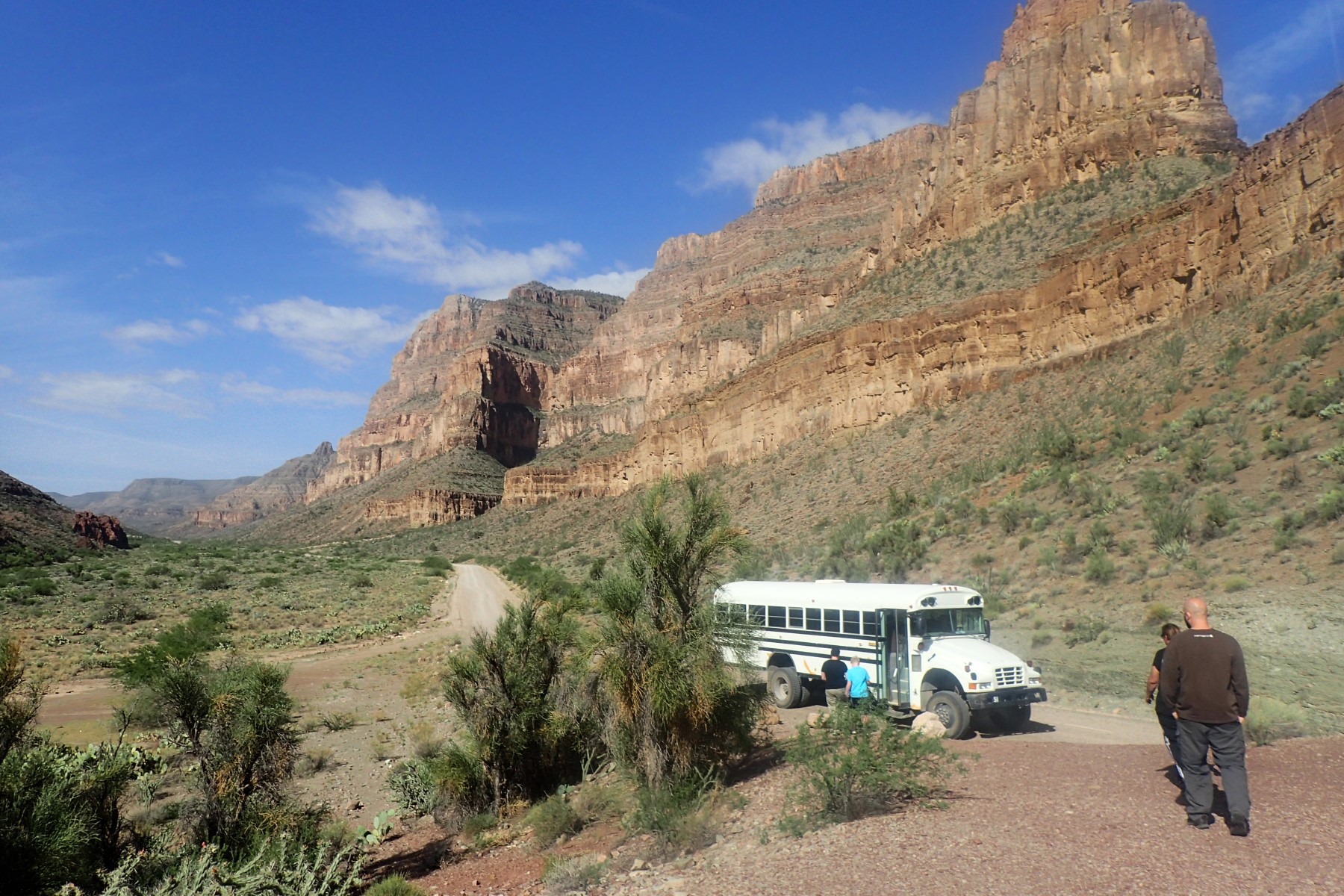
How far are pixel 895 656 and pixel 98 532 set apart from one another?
85.5 meters

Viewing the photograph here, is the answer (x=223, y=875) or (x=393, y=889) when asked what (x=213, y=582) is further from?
(x=393, y=889)

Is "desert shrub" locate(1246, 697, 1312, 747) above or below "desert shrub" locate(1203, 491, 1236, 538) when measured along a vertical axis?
below

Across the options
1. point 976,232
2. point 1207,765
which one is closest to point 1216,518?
Answer: point 1207,765

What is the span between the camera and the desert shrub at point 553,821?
9.23 metres

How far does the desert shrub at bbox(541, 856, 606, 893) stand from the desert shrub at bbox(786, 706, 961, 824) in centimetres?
221

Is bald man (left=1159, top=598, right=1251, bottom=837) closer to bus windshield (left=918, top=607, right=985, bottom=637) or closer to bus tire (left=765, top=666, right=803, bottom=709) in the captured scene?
bus windshield (left=918, top=607, right=985, bottom=637)

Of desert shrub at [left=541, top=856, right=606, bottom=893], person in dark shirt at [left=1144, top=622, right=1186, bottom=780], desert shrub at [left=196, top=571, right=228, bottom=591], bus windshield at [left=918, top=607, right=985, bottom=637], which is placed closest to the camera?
person in dark shirt at [left=1144, top=622, right=1186, bottom=780]

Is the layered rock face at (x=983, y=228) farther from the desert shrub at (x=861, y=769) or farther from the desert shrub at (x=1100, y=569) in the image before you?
the desert shrub at (x=861, y=769)

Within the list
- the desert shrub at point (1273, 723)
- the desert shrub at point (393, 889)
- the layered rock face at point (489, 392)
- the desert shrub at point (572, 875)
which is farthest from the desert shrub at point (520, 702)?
the layered rock face at point (489, 392)

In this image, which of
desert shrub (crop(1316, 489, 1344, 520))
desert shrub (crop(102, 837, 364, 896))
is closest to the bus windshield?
desert shrub (crop(102, 837, 364, 896))

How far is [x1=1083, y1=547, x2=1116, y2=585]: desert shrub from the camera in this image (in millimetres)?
16922

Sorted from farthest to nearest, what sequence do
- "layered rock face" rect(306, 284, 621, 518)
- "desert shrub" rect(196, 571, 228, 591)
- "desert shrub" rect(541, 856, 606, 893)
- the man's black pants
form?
"layered rock face" rect(306, 284, 621, 518)
"desert shrub" rect(196, 571, 228, 591)
"desert shrub" rect(541, 856, 606, 893)
the man's black pants

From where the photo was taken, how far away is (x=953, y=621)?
11.5m

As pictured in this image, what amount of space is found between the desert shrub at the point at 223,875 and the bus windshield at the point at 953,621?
8.36 m
